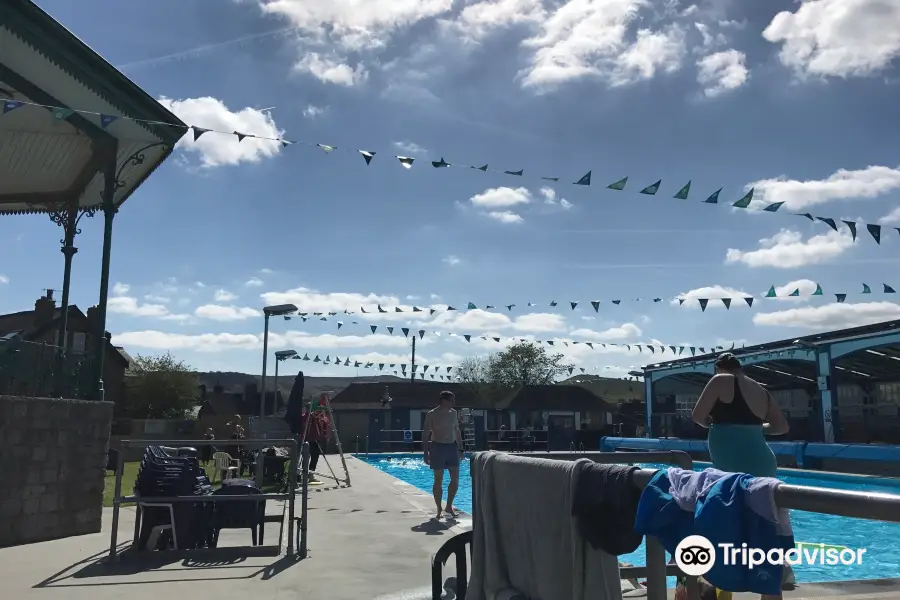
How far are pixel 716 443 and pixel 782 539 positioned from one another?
2133 millimetres

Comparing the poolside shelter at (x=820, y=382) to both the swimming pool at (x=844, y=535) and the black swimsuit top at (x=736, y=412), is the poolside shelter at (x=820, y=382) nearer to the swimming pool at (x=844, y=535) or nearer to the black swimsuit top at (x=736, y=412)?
the swimming pool at (x=844, y=535)

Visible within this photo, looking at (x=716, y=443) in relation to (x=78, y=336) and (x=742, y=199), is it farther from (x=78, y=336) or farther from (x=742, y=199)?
(x=78, y=336)

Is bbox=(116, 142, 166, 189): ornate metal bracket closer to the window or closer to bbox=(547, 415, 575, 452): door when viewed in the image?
the window

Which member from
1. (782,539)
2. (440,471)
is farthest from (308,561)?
A: (782,539)

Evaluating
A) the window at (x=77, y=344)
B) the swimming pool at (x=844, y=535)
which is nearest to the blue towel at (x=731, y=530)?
the swimming pool at (x=844, y=535)

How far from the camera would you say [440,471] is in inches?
346

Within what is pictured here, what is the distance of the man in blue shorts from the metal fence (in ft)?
13.6

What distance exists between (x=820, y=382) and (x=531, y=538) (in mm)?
22941

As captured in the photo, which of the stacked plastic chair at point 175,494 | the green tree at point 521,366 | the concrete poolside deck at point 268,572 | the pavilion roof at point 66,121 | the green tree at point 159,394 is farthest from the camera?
the green tree at point 521,366

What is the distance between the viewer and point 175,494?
5.89 m

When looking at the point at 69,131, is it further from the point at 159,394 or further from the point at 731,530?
the point at 159,394

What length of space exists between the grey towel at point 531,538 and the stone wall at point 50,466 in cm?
553

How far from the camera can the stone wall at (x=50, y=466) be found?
6652mm

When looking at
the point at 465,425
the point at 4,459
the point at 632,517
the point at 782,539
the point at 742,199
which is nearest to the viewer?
the point at 782,539
